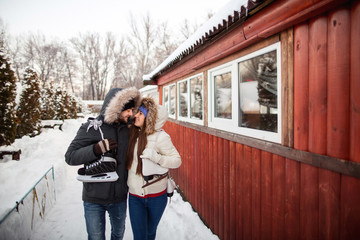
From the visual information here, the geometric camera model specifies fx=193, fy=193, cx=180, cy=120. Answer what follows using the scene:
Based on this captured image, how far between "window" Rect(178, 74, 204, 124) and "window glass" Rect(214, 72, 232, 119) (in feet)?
1.84

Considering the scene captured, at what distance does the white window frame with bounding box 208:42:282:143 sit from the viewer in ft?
6.17

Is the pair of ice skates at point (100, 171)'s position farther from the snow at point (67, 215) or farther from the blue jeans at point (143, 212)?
the snow at point (67, 215)

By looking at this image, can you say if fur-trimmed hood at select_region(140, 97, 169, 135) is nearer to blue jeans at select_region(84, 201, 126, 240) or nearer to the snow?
blue jeans at select_region(84, 201, 126, 240)

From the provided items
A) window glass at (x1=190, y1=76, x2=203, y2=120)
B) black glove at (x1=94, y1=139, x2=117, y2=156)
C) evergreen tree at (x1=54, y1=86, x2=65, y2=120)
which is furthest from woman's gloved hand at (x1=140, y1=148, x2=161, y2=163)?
evergreen tree at (x1=54, y1=86, x2=65, y2=120)

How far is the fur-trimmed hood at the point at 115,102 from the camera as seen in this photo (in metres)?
2.04

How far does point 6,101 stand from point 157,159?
25.3 feet

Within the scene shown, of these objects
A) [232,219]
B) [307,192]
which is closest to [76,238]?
[232,219]

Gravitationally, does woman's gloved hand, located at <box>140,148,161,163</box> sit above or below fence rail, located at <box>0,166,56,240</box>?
above

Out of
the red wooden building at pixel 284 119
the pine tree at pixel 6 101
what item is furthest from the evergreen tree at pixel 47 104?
the red wooden building at pixel 284 119

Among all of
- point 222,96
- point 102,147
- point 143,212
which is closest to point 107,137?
point 102,147

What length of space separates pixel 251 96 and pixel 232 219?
5.63 ft

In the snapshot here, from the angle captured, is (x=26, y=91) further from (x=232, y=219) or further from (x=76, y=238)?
(x=232, y=219)

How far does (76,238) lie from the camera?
124 inches

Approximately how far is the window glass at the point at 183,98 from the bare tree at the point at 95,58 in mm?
46319
